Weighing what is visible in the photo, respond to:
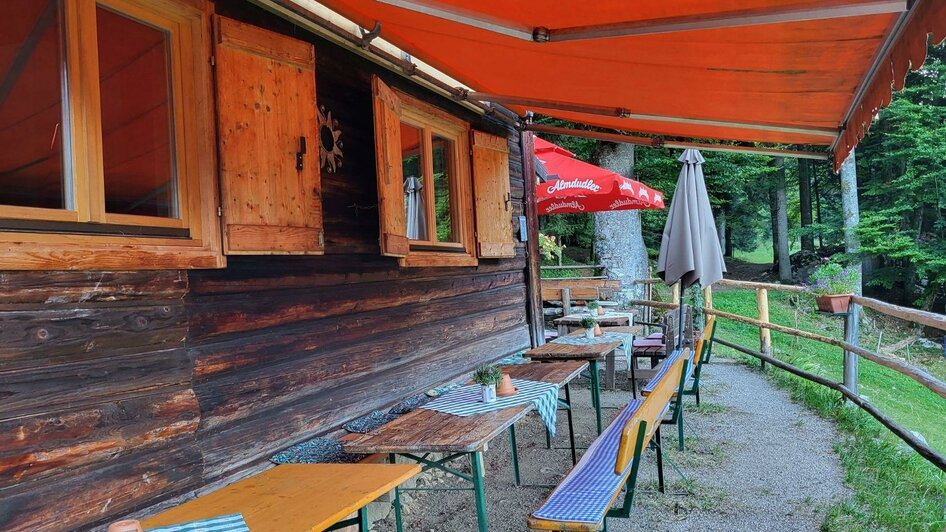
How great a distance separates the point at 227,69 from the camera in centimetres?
288

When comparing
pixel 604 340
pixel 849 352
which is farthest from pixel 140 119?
pixel 849 352

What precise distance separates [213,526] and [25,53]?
212 centimetres

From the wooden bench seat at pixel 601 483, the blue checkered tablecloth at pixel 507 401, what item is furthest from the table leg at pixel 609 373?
the wooden bench seat at pixel 601 483

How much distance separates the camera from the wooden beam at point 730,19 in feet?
7.88

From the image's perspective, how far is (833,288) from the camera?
19.9 ft

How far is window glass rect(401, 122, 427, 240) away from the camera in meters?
4.96

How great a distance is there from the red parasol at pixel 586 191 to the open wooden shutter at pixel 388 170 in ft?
15.9

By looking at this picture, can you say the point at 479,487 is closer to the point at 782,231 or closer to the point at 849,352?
the point at 849,352

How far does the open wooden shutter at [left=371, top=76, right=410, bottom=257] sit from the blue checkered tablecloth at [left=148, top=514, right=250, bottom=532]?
1.97 m

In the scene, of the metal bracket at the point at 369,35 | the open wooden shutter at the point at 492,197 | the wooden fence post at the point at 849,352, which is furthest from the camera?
the wooden fence post at the point at 849,352

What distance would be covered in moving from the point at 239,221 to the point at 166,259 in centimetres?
41

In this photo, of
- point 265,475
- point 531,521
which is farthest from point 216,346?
point 531,521

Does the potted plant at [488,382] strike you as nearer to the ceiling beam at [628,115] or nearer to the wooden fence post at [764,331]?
the ceiling beam at [628,115]

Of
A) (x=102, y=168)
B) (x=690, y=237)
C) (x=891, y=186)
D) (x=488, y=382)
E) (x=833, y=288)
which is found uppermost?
(x=891, y=186)
